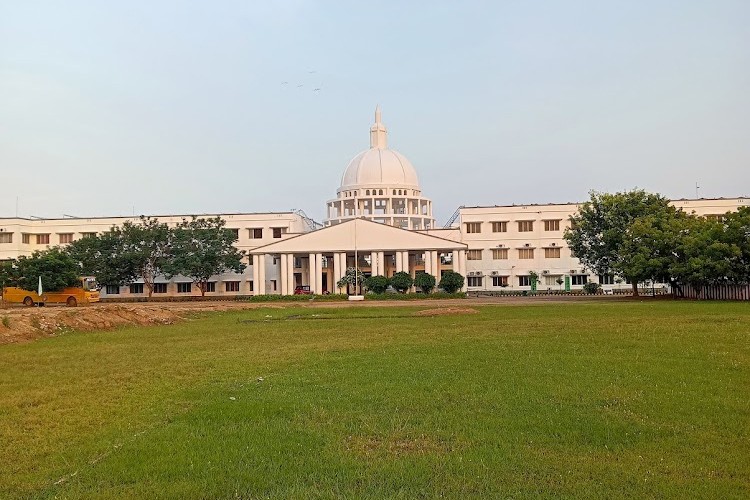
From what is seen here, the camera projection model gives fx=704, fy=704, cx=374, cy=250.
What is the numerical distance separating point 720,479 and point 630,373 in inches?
243

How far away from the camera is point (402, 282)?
65.2 meters

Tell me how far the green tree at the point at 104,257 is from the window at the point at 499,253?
38.7m

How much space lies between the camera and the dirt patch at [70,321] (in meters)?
24.5

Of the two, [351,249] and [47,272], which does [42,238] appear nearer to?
[47,272]

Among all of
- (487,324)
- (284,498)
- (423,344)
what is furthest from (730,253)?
(284,498)

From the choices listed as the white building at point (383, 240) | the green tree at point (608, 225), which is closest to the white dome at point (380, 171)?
the white building at point (383, 240)

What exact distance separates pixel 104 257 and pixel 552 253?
47.7m

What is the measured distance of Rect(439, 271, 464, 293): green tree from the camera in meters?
65.1

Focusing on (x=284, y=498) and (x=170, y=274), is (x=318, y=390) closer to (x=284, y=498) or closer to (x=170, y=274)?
(x=284, y=498)

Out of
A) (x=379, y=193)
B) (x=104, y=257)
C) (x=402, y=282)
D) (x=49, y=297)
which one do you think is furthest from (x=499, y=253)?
(x=49, y=297)

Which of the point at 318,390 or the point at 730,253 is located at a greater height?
the point at 730,253

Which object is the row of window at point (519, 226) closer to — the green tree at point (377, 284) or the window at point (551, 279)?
the window at point (551, 279)

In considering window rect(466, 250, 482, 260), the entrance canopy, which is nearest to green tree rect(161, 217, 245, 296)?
the entrance canopy

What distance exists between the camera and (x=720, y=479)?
260 inches
